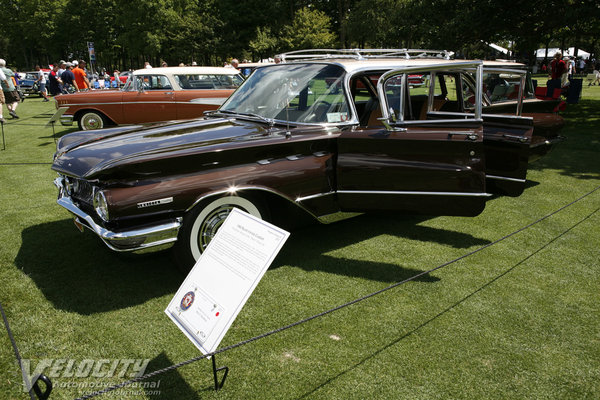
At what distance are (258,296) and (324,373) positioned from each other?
43.1 inches

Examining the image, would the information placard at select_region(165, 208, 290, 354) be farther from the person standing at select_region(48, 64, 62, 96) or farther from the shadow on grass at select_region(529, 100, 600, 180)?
the person standing at select_region(48, 64, 62, 96)

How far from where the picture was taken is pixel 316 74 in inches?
183

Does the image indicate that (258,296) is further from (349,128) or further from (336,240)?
(349,128)

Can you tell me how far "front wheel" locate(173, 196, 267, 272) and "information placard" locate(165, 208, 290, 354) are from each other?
0.96 meters

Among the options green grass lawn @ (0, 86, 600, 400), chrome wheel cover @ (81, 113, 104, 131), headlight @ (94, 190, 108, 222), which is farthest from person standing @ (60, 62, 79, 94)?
headlight @ (94, 190, 108, 222)

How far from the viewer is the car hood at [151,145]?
337 centimetres

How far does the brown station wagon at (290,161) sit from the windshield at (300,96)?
1 centimetres

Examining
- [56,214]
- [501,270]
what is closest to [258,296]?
[501,270]

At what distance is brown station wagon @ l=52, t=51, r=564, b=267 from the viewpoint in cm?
339

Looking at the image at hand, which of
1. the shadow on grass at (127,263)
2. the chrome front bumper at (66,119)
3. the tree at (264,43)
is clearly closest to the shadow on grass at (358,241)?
the shadow on grass at (127,263)

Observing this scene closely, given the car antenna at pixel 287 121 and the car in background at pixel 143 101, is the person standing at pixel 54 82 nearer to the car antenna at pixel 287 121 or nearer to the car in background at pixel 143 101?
the car in background at pixel 143 101

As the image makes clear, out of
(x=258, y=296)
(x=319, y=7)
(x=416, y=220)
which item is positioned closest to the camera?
(x=258, y=296)

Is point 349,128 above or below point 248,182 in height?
above

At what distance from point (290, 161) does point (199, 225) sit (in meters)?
1.02
